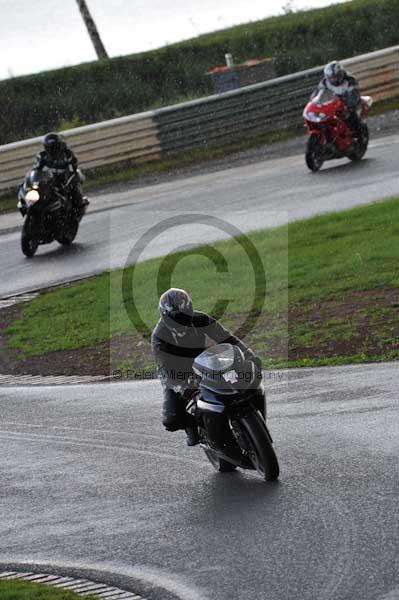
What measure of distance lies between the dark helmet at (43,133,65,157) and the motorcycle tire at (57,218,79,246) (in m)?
1.17

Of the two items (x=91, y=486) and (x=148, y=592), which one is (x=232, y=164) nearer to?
(x=91, y=486)

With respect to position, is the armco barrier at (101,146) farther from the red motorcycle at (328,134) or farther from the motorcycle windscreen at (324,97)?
the red motorcycle at (328,134)

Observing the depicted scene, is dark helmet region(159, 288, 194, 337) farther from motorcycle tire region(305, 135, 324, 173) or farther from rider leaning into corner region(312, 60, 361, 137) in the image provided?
rider leaning into corner region(312, 60, 361, 137)

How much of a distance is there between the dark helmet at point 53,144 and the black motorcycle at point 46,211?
14.0 inches

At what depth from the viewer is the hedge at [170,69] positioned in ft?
110

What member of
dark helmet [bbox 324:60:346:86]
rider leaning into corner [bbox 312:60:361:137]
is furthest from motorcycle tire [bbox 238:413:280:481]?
dark helmet [bbox 324:60:346:86]

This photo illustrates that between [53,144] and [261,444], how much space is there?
13273 mm

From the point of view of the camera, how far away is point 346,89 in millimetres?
24359

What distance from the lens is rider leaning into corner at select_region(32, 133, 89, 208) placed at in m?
21.1

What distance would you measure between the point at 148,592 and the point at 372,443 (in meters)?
2.58

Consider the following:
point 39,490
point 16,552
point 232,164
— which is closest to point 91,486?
point 39,490

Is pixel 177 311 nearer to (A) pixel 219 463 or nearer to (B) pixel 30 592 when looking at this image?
(A) pixel 219 463

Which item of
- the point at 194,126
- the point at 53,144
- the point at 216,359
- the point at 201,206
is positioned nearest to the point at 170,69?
the point at 194,126

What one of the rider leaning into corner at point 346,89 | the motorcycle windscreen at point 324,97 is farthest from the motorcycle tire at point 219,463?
the motorcycle windscreen at point 324,97
